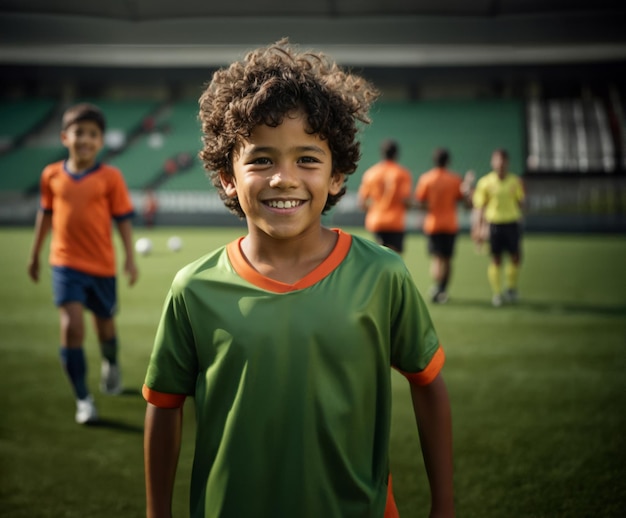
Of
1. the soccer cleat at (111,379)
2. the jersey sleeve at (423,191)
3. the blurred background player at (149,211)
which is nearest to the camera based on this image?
the soccer cleat at (111,379)

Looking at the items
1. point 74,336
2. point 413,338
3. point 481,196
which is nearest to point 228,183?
point 413,338

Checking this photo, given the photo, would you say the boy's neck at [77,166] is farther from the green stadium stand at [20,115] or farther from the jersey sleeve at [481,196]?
the green stadium stand at [20,115]

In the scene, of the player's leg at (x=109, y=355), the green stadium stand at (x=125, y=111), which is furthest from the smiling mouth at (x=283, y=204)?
the green stadium stand at (x=125, y=111)

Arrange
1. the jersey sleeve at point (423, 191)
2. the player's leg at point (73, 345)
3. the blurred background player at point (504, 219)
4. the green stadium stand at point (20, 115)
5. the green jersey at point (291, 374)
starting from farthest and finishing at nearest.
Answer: the green stadium stand at point (20, 115), the jersey sleeve at point (423, 191), the blurred background player at point (504, 219), the player's leg at point (73, 345), the green jersey at point (291, 374)

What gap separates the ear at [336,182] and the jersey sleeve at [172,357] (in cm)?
52

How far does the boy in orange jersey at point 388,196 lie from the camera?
9305 mm

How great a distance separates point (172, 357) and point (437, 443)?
699 millimetres

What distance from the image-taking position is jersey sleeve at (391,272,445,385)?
1729 mm

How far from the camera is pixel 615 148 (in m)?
27.0

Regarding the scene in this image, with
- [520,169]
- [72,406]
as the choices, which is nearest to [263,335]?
[72,406]

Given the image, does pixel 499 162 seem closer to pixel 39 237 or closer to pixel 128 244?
pixel 128 244

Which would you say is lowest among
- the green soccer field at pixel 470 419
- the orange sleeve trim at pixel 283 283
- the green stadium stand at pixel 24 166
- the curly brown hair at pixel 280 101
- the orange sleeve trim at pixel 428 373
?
the green soccer field at pixel 470 419

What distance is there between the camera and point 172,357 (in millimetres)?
1727

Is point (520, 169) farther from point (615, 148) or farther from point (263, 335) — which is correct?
point (263, 335)
